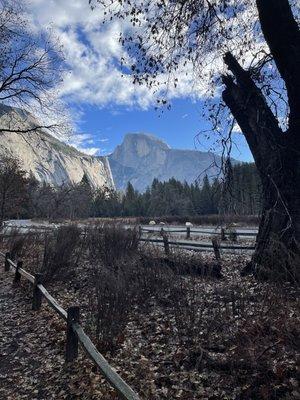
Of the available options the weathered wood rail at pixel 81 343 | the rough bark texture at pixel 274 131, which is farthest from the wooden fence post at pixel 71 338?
the rough bark texture at pixel 274 131

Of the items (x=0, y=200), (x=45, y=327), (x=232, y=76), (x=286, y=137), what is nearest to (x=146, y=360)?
(x=45, y=327)

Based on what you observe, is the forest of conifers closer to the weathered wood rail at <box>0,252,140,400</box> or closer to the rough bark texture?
the rough bark texture

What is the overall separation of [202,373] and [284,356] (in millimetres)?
1048

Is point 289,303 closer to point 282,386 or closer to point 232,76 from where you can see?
point 282,386

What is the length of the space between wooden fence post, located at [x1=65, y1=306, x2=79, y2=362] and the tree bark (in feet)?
12.0

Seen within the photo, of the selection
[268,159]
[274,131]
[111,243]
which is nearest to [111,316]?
[268,159]

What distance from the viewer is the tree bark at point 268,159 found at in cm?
808

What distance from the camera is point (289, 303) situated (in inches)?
202

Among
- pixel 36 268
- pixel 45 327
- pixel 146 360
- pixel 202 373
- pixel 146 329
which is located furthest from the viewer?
pixel 36 268

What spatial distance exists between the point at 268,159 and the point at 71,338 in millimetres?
5327

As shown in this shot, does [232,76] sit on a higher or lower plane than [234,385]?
higher

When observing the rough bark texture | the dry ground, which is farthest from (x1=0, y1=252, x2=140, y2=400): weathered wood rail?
the rough bark texture

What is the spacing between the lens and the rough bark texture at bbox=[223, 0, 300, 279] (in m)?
7.27

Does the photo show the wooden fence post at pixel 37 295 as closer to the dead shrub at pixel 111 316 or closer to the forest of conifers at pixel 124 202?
the dead shrub at pixel 111 316
